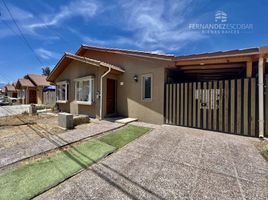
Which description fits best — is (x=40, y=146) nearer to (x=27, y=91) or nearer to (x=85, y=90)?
(x=85, y=90)

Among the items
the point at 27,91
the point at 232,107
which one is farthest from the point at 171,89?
the point at 27,91

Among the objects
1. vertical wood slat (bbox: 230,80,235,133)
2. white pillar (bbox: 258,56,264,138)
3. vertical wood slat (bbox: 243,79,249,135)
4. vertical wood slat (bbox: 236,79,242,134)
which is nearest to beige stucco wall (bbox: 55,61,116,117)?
vertical wood slat (bbox: 230,80,235,133)

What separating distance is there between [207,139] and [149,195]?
13.1 ft

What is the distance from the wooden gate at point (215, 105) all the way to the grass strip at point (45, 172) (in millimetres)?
4409

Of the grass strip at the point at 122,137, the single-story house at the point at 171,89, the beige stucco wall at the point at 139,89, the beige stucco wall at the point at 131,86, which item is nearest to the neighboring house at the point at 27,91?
the single-story house at the point at 171,89

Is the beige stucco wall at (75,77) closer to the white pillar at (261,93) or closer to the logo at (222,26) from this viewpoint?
the logo at (222,26)

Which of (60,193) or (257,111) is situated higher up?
(257,111)

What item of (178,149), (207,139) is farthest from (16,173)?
(207,139)

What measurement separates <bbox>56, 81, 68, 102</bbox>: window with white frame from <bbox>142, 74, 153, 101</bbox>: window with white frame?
744 centimetres

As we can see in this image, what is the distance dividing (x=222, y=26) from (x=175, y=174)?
8.51m

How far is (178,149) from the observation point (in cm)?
492

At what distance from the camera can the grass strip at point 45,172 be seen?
284cm

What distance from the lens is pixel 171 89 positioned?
8.03 m

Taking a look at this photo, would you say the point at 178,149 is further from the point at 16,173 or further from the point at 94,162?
the point at 16,173
